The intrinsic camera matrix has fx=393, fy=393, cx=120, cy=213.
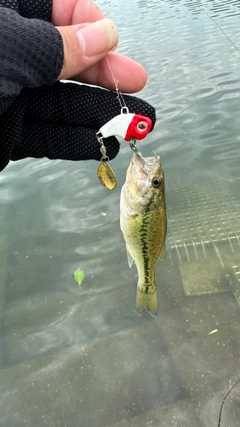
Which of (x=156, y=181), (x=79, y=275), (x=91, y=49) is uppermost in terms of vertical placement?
(x=91, y=49)

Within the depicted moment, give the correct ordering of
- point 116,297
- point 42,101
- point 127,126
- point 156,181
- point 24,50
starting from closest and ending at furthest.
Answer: point 24,50, point 127,126, point 156,181, point 42,101, point 116,297

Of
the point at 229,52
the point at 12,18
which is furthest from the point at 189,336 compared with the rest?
the point at 229,52

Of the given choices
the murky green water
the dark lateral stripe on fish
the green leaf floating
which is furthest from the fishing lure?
the green leaf floating

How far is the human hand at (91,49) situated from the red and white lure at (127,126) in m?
0.31

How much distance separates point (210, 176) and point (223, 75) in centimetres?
518

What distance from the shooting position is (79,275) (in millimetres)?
5223

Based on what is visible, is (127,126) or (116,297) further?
(116,297)

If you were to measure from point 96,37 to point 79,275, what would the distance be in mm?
3679

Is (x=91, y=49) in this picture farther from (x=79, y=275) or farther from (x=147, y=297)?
(x=79, y=275)

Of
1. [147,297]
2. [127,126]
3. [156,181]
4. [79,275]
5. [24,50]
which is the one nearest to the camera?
[24,50]

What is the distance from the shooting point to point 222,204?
586 centimetres

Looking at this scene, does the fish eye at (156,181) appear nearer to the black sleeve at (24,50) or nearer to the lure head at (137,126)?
the lure head at (137,126)

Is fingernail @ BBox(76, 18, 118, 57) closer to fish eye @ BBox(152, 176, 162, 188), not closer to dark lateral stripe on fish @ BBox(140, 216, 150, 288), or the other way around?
fish eye @ BBox(152, 176, 162, 188)

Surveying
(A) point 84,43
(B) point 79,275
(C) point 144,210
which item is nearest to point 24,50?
(A) point 84,43
